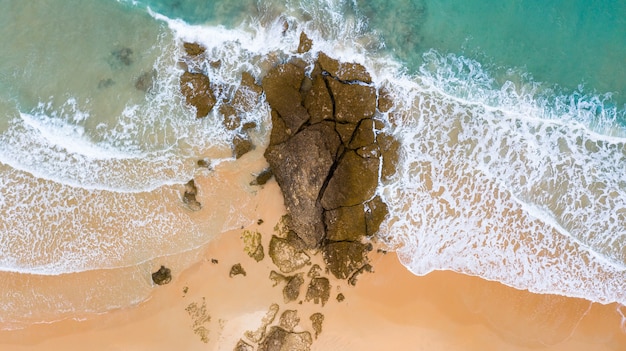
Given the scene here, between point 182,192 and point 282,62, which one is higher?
point 282,62

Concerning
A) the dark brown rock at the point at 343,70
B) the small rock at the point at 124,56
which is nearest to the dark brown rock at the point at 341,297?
the dark brown rock at the point at 343,70

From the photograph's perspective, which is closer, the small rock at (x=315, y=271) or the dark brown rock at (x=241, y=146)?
the small rock at (x=315, y=271)

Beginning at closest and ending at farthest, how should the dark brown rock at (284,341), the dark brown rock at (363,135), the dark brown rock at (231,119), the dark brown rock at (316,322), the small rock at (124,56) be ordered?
the dark brown rock at (284,341) → the dark brown rock at (316,322) → the dark brown rock at (363,135) → the dark brown rock at (231,119) → the small rock at (124,56)

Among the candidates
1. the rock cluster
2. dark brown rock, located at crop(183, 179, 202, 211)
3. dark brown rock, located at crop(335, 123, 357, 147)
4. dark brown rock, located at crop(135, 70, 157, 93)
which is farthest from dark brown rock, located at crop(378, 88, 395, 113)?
dark brown rock, located at crop(135, 70, 157, 93)

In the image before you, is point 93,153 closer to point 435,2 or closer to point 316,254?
point 316,254

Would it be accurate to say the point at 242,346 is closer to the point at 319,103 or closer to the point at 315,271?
the point at 315,271

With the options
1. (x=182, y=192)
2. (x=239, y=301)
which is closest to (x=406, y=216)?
(x=239, y=301)

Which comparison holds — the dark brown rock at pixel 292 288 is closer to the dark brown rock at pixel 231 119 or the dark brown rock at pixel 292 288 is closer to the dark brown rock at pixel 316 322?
the dark brown rock at pixel 316 322
